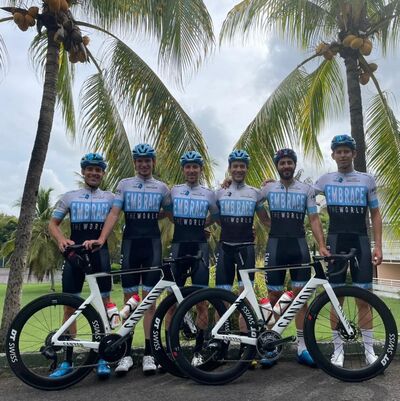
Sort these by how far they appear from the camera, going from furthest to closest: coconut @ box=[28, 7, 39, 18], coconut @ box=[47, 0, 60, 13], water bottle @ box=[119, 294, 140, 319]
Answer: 1. coconut @ box=[28, 7, 39, 18]
2. coconut @ box=[47, 0, 60, 13]
3. water bottle @ box=[119, 294, 140, 319]

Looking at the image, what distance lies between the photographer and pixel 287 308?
12.9 ft

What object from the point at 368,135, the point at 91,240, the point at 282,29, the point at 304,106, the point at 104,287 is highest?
the point at 282,29

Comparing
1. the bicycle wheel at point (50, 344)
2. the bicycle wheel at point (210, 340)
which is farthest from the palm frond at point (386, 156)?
the bicycle wheel at point (50, 344)

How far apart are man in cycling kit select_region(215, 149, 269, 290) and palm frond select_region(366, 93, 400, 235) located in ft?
11.7

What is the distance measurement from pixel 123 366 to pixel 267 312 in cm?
140

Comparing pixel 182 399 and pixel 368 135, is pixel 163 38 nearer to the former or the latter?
pixel 368 135

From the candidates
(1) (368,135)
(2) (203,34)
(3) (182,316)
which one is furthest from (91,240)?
(1) (368,135)

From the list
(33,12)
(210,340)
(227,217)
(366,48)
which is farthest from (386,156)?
(33,12)

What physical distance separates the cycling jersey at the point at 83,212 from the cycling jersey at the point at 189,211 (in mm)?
689

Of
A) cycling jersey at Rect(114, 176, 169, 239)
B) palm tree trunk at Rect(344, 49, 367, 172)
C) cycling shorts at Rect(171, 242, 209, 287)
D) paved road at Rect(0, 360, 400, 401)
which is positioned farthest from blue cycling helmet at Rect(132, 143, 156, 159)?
palm tree trunk at Rect(344, 49, 367, 172)

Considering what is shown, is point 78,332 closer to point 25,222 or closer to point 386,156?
point 25,222

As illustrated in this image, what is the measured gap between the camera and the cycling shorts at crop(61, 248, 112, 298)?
13.6 ft

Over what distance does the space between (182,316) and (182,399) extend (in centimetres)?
66

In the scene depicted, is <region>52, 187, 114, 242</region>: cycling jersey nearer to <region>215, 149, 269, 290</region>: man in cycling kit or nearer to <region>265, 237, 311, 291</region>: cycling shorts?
<region>215, 149, 269, 290</region>: man in cycling kit
